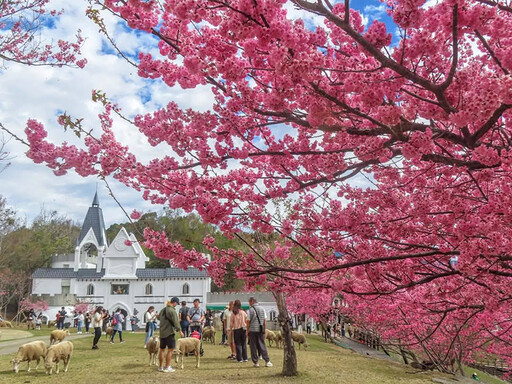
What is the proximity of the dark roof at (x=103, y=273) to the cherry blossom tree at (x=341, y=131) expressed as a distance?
3329 centimetres

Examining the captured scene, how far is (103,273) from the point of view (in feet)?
134

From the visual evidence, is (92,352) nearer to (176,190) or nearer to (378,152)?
(176,190)

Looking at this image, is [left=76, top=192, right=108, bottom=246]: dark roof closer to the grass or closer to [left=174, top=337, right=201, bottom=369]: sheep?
the grass

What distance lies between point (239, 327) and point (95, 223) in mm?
43027

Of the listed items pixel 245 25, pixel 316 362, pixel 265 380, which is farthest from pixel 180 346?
pixel 245 25

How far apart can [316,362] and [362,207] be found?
801 centimetres

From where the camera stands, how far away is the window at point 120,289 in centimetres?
3962

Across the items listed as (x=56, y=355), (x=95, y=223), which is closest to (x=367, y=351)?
(x=56, y=355)

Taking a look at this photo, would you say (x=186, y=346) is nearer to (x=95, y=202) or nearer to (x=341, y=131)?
(x=341, y=131)

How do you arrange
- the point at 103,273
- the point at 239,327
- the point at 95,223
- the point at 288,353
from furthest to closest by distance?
the point at 95,223
the point at 103,273
the point at 239,327
the point at 288,353

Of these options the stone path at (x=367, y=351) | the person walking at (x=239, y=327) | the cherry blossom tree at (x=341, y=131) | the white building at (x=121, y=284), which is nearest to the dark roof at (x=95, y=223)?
the white building at (x=121, y=284)

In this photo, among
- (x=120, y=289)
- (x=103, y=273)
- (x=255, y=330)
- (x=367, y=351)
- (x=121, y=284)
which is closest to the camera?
(x=255, y=330)

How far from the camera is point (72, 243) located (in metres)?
60.8

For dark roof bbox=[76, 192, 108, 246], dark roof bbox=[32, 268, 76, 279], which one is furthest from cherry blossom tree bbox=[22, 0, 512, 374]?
dark roof bbox=[76, 192, 108, 246]
